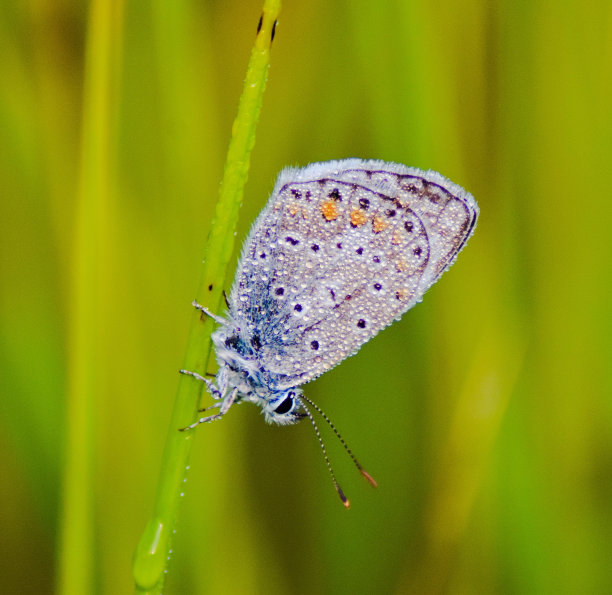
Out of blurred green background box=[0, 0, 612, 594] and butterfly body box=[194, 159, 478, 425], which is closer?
butterfly body box=[194, 159, 478, 425]

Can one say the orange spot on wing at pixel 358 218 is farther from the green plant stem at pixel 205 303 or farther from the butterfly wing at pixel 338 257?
the green plant stem at pixel 205 303

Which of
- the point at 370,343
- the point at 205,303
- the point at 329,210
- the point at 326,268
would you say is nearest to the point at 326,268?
the point at 326,268

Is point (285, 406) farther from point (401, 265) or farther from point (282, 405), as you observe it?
point (401, 265)

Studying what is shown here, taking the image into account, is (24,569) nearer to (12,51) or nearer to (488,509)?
(488,509)

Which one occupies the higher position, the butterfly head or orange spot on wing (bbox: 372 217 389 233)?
orange spot on wing (bbox: 372 217 389 233)

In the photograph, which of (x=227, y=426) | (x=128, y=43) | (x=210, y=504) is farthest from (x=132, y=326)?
(x=128, y=43)

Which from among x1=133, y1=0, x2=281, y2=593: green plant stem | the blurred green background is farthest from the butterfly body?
x1=133, y1=0, x2=281, y2=593: green plant stem

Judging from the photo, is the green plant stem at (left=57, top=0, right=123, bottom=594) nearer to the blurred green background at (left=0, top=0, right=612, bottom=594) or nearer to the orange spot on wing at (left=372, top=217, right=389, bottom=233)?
the blurred green background at (left=0, top=0, right=612, bottom=594)
